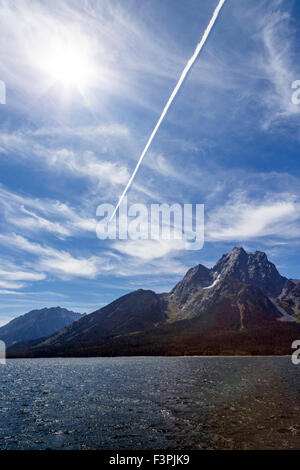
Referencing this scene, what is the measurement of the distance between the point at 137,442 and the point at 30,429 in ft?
67.8

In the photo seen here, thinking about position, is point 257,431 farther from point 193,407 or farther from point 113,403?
point 113,403
